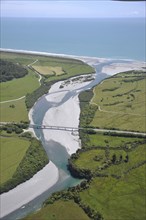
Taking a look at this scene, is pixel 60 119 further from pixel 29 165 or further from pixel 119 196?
pixel 119 196

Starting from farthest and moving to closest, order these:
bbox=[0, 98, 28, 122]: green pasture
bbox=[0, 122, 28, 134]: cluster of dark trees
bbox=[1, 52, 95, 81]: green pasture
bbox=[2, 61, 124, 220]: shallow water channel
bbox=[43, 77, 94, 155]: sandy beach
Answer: bbox=[1, 52, 95, 81]: green pasture, bbox=[0, 98, 28, 122]: green pasture, bbox=[0, 122, 28, 134]: cluster of dark trees, bbox=[43, 77, 94, 155]: sandy beach, bbox=[2, 61, 124, 220]: shallow water channel

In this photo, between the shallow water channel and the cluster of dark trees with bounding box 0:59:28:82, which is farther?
the cluster of dark trees with bounding box 0:59:28:82

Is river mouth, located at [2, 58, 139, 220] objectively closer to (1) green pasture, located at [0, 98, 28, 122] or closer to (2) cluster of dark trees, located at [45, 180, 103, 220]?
(2) cluster of dark trees, located at [45, 180, 103, 220]

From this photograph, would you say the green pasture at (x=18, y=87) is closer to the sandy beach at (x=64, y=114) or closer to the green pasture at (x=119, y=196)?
the sandy beach at (x=64, y=114)

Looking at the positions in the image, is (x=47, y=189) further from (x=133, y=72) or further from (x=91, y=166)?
(x=133, y=72)

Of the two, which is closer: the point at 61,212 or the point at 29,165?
the point at 61,212

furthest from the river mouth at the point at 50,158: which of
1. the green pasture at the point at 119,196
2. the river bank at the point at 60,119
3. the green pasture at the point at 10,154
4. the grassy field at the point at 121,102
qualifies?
the grassy field at the point at 121,102

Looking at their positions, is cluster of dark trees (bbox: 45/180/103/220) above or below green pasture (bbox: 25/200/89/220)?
above

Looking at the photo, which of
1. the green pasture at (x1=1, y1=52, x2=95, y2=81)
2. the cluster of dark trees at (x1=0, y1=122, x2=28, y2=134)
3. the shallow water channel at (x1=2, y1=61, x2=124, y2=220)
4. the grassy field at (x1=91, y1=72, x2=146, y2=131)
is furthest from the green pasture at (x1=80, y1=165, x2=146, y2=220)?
the green pasture at (x1=1, y1=52, x2=95, y2=81)

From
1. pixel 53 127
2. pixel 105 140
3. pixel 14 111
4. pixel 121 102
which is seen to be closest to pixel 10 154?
pixel 53 127
